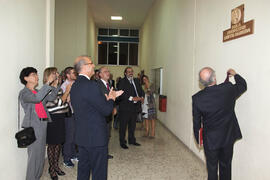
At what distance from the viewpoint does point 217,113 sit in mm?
2549

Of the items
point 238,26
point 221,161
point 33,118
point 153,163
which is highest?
point 238,26

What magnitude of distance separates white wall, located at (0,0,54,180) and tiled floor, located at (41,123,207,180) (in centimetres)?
81

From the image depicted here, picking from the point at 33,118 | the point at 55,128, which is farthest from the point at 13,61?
the point at 55,128

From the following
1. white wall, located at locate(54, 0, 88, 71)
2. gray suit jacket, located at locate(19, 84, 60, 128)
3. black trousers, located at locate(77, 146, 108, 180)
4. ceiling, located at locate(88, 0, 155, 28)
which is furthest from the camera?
ceiling, located at locate(88, 0, 155, 28)

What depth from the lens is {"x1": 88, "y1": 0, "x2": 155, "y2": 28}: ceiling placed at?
10211mm

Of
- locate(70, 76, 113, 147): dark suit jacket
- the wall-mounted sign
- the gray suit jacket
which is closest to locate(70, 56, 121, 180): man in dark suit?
locate(70, 76, 113, 147): dark suit jacket

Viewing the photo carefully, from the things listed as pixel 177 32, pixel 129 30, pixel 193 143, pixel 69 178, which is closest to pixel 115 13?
pixel 129 30

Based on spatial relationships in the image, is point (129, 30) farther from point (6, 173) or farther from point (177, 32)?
point (6, 173)

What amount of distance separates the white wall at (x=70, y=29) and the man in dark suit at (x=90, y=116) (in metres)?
6.99

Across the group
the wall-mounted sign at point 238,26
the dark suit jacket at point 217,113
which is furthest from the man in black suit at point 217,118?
the wall-mounted sign at point 238,26

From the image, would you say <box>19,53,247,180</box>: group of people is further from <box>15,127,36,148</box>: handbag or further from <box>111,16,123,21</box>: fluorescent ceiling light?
<box>111,16,123,21</box>: fluorescent ceiling light

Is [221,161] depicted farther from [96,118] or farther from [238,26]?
[238,26]

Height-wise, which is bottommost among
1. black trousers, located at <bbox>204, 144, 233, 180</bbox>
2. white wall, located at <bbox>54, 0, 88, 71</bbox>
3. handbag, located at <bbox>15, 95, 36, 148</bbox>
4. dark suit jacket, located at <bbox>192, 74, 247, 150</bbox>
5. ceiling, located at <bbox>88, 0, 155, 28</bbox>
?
black trousers, located at <bbox>204, 144, 233, 180</bbox>

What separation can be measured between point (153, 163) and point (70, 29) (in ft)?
21.8
